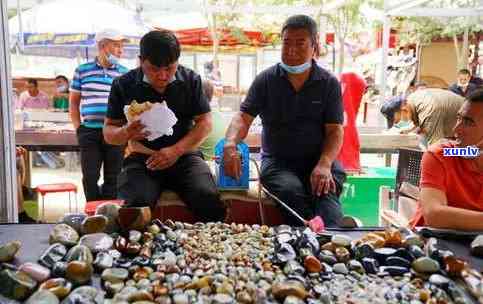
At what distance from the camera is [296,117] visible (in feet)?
7.57

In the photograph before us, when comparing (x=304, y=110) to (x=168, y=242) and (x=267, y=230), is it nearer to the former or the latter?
(x=267, y=230)

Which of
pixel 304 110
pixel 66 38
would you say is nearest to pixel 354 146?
pixel 304 110

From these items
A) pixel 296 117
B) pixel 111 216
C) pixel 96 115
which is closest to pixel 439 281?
pixel 111 216

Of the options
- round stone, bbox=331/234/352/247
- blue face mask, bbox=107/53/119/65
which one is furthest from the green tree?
round stone, bbox=331/234/352/247

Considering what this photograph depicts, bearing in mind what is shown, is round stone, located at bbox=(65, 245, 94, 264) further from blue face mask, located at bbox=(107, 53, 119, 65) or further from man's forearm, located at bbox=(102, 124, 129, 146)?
blue face mask, located at bbox=(107, 53, 119, 65)

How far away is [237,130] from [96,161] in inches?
51.2

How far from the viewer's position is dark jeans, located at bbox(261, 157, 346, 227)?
2.09 meters

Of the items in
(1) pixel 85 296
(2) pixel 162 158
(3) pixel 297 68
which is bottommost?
(1) pixel 85 296

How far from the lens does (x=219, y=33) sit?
6.77m

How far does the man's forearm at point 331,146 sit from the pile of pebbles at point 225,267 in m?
0.79

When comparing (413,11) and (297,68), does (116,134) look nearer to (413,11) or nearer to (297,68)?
(297,68)

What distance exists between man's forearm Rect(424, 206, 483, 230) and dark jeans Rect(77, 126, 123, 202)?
219 centimetres

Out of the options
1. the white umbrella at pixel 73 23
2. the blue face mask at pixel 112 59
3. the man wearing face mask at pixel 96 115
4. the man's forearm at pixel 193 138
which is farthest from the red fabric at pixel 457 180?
the white umbrella at pixel 73 23

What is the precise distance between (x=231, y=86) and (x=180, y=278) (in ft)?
22.6
